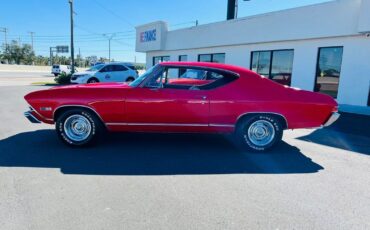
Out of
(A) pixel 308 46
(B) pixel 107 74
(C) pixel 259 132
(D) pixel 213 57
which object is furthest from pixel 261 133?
(B) pixel 107 74

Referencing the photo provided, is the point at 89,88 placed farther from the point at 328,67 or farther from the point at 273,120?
the point at 328,67

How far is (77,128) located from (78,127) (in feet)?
0.09

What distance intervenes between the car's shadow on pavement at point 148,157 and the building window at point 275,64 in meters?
8.38

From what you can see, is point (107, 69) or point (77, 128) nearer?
point (77, 128)

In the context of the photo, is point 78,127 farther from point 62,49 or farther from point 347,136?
point 62,49

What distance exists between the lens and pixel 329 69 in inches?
453

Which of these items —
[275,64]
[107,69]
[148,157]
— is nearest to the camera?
[148,157]

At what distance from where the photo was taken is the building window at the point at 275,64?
13.1 metres

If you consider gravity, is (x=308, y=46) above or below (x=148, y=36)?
below

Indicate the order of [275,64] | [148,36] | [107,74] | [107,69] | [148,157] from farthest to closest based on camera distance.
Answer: [148,36] < [107,69] < [107,74] < [275,64] < [148,157]

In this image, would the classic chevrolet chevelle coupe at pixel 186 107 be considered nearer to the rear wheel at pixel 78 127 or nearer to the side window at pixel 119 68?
the rear wheel at pixel 78 127

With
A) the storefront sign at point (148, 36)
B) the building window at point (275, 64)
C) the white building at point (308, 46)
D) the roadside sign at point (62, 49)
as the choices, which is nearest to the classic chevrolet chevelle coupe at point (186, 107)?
the white building at point (308, 46)

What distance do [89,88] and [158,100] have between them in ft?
4.11

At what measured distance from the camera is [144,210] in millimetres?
3018
